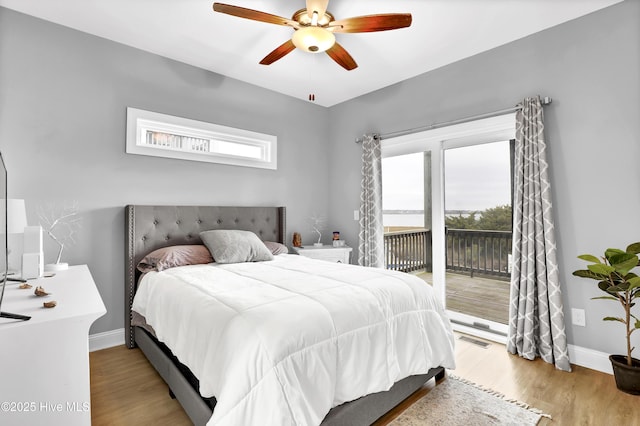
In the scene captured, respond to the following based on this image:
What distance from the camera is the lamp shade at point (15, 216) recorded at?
6.54ft

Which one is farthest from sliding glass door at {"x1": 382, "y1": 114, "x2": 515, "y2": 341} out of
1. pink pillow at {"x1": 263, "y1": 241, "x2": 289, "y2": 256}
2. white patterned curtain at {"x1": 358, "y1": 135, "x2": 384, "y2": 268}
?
pink pillow at {"x1": 263, "y1": 241, "x2": 289, "y2": 256}

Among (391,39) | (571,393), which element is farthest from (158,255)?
(571,393)

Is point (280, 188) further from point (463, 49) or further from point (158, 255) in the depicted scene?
point (463, 49)

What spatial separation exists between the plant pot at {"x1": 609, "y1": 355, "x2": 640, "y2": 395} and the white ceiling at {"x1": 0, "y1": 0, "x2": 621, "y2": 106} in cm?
254

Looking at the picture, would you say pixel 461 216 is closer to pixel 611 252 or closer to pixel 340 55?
pixel 611 252

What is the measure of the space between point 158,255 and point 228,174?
4.10 ft

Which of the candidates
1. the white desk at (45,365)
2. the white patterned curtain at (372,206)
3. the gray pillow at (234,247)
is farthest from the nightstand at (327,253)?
the white desk at (45,365)

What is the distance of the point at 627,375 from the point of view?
2.08 metres

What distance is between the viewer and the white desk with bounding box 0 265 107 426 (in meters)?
1.15

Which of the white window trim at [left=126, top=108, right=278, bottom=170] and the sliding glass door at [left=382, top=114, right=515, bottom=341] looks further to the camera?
the sliding glass door at [left=382, top=114, right=515, bottom=341]

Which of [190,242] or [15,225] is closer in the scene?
[15,225]

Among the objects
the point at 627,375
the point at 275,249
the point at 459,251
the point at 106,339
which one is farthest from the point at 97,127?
the point at 627,375

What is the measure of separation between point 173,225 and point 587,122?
141 inches

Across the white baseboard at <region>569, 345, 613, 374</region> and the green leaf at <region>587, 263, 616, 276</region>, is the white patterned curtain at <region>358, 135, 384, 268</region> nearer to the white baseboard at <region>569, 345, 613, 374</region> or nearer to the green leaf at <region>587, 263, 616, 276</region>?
the white baseboard at <region>569, 345, 613, 374</region>
